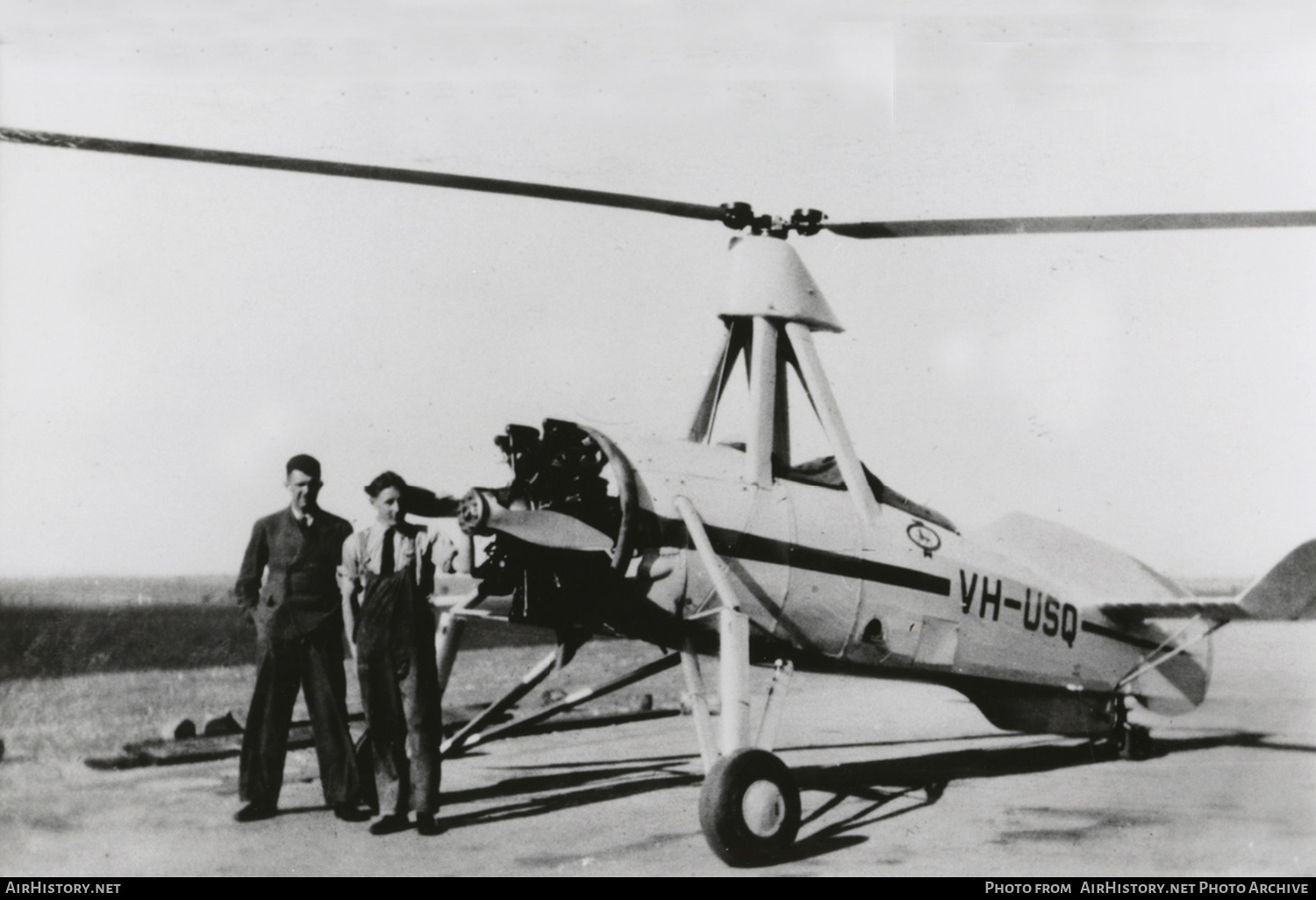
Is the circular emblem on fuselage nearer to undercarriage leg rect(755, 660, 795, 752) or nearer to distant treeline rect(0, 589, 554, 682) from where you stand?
undercarriage leg rect(755, 660, 795, 752)

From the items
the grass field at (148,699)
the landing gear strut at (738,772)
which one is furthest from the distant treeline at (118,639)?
the landing gear strut at (738,772)

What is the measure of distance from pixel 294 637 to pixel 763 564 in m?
3.20

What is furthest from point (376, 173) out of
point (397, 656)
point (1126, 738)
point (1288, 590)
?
point (1126, 738)

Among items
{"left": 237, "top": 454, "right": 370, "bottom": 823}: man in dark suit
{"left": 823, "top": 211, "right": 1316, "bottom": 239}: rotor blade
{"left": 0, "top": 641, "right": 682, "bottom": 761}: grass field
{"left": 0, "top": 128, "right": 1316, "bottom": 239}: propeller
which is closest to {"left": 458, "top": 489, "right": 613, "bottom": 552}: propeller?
{"left": 237, "top": 454, "right": 370, "bottom": 823}: man in dark suit

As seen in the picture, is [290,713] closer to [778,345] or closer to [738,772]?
[738,772]

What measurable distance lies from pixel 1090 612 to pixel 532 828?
18.6ft

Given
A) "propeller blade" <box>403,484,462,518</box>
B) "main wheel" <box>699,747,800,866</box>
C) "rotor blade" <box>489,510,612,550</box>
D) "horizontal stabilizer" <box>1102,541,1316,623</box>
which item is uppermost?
"propeller blade" <box>403,484,462,518</box>

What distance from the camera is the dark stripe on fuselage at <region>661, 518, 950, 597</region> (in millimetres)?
7766

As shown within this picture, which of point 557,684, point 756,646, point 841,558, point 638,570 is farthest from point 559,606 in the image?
point 557,684

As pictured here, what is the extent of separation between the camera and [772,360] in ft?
27.2

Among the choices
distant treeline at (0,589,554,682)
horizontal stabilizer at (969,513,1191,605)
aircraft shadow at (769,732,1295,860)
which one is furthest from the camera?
distant treeline at (0,589,554,682)

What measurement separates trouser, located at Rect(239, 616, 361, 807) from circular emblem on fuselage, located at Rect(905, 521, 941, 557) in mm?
4412

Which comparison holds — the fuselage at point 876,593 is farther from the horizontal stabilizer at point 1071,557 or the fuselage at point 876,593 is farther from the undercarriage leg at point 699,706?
the undercarriage leg at point 699,706

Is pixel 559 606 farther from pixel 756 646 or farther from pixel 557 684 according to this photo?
pixel 557 684
